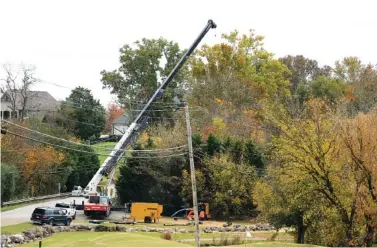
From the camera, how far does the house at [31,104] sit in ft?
253

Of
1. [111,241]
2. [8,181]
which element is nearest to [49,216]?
[8,181]

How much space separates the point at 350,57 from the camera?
9156cm

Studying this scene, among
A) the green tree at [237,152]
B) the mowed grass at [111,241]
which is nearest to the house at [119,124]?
the green tree at [237,152]

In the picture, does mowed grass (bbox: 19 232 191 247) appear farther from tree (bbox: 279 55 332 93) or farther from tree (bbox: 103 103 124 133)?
tree (bbox: 279 55 332 93)

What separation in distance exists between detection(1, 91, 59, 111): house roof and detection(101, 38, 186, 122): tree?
10343 millimetres

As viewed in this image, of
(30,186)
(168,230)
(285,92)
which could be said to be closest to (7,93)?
(30,186)

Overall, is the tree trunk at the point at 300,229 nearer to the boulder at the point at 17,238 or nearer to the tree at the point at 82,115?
the boulder at the point at 17,238

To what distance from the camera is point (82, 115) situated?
3100 inches

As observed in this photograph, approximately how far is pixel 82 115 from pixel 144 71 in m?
11.7

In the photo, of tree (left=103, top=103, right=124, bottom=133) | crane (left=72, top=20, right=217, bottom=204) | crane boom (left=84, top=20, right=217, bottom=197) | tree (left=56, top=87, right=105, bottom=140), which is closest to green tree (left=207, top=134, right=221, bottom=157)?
crane (left=72, top=20, right=217, bottom=204)

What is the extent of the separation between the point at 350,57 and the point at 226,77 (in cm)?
2693

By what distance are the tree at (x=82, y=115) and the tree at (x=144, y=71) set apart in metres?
4.76

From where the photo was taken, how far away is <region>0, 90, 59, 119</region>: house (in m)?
77.1

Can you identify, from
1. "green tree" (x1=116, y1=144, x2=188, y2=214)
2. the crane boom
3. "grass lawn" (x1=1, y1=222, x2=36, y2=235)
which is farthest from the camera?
"green tree" (x1=116, y1=144, x2=188, y2=214)
